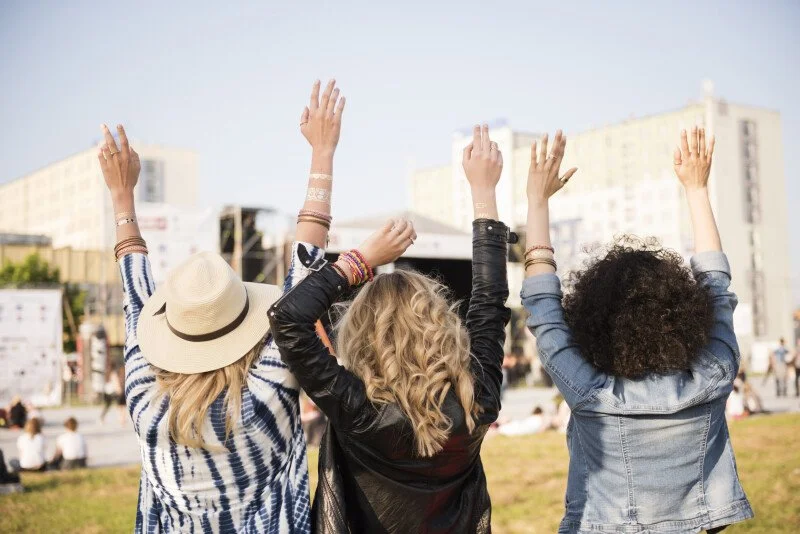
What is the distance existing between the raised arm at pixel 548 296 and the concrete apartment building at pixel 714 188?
65.8 m

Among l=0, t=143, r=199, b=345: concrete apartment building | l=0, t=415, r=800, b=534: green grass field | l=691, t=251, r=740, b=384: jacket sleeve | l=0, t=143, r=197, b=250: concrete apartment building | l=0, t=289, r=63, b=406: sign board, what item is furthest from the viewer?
l=0, t=143, r=197, b=250: concrete apartment building

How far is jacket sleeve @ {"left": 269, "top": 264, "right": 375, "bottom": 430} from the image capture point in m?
1.83

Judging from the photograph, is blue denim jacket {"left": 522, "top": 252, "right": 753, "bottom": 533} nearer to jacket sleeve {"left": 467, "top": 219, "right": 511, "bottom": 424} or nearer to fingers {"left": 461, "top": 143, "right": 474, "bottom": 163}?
jacket sleeve {"left": 467, "top": 219, "right": 511, "bottom": 424}

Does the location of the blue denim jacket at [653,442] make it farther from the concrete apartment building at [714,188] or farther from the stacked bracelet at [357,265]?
the concrete apartment building at [714,188]

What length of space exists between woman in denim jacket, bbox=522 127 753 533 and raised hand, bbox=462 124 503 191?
339 millimetres

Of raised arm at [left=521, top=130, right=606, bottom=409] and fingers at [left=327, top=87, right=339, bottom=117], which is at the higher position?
fingers at [left=327, top=87, right=339, bottom=117]

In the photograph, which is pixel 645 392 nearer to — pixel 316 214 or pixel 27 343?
pixel 316 214

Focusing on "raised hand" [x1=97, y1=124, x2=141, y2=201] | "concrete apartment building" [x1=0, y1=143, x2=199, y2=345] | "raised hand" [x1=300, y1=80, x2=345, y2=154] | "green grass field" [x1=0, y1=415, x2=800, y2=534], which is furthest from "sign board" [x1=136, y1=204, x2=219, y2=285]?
"concrete apartment building" [x1=0, y1=143, x2=199, y2=345]

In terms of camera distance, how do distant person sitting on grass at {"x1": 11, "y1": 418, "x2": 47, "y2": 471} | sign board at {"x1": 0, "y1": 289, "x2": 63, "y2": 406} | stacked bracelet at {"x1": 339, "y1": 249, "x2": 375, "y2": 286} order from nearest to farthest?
stacked bracelet at {"x1": 339, "y1": 249, "x2": 375, "y2": 286} < distant person sitting on grass at {"x1": 11, "y1": 418, "x2": 47, "y2": 471} < sign board at {"x1": 0, "y1": 289, "x2": 63, "y2": 406}

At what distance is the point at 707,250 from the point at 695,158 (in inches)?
12.5

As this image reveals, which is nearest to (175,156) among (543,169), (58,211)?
(58,211)

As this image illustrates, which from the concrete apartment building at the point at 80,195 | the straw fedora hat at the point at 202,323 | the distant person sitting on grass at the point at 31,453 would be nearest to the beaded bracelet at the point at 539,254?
the straw fedora hat at the point at 202,323

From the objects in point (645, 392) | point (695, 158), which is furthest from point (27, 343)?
point (645, 392)

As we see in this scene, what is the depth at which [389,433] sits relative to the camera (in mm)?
1958
